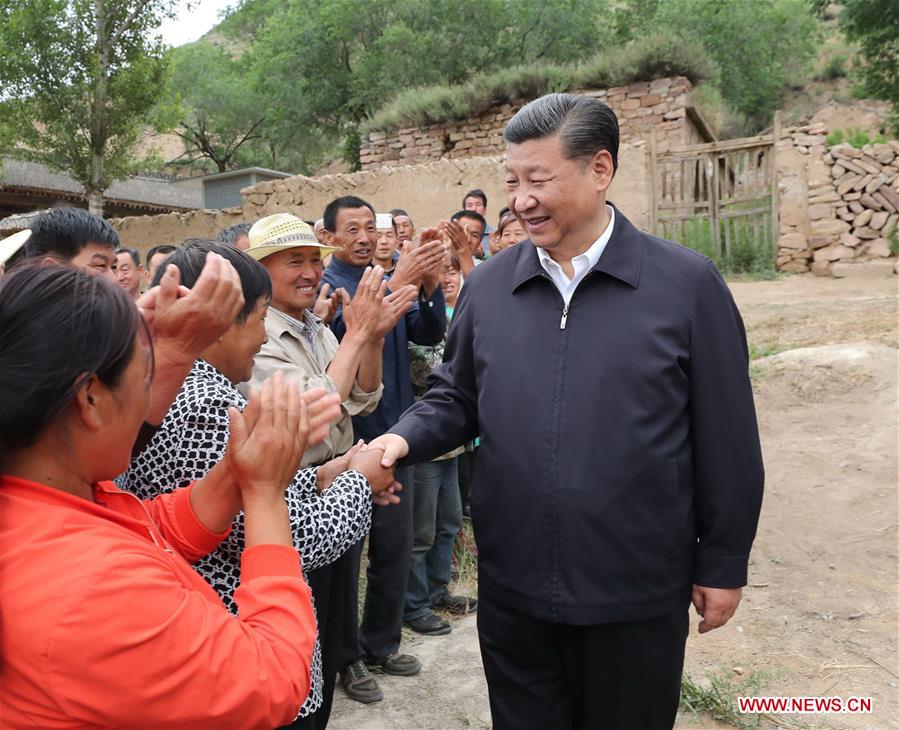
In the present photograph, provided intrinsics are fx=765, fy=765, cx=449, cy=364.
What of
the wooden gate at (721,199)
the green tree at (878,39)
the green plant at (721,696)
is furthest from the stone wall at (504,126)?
the green plant at (721,696)

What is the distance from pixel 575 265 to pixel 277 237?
1246 millimetres

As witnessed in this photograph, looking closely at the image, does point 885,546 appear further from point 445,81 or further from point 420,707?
point 445,81

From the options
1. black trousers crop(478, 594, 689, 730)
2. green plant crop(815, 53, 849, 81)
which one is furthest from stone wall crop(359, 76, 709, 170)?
green plant crop(815, 53, 849, 81)

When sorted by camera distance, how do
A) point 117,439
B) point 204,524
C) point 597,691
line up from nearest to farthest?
point 117,439
point 204,524
point 597,691

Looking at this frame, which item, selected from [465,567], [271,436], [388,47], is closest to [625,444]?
[271,436]

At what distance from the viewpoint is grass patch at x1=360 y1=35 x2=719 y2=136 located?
1494 centimetres

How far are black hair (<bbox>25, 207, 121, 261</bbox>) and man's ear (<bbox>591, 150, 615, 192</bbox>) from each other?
2.19 meters

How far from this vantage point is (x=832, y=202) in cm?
1259

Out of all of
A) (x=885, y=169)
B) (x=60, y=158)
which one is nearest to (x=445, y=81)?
(x=60, y=158)

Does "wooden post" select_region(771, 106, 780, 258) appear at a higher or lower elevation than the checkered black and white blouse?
higher

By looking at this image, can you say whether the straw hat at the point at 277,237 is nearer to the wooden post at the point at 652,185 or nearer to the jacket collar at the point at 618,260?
the jacket collar at the point at 618,260

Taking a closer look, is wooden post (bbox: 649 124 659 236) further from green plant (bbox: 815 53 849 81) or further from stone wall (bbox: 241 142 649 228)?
green plant (bbox: 815 53 849 81)

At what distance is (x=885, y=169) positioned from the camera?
12398 mm

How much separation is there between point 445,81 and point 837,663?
830 inches
